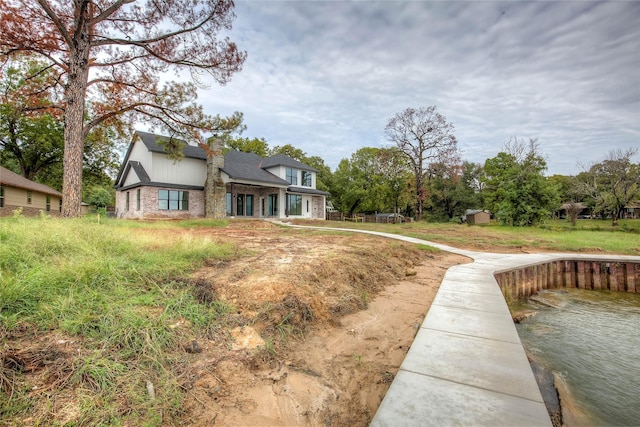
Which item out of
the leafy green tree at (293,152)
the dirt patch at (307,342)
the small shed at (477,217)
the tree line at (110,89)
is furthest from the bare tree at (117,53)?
the small shed at (477,217)

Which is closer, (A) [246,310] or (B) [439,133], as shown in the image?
(A) [246,310]

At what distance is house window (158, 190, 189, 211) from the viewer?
63.6 feet

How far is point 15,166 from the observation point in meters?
27.6

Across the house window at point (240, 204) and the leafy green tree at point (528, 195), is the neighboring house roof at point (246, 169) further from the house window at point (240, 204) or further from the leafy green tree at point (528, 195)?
the leafy green tree at point (528, 195)

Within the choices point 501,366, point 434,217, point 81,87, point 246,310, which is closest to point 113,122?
point 81,87

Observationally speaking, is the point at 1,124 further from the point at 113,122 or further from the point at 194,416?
the point at 194,416

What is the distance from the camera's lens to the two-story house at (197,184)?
1922 cm

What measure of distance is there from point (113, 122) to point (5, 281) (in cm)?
1374

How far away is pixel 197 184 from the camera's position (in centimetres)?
2112

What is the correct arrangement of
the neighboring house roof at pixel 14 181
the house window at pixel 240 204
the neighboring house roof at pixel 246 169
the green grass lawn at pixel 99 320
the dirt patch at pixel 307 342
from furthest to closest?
1. the house window at pixel 240 204
2. the neighboring house roof at pixel 246 169
3. the neighboring house roof at pixel 14 181
4. the dirt patch at pixel 307 342
5. the green grass lawn at pixel 99 320

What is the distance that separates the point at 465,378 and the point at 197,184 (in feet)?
72.3

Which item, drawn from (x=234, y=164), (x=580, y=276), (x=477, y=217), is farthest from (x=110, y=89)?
(x=477, y=217)

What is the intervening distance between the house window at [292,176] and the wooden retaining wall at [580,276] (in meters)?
20.2

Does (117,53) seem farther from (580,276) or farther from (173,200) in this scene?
(580,276)
